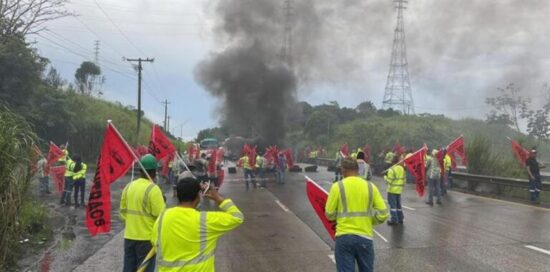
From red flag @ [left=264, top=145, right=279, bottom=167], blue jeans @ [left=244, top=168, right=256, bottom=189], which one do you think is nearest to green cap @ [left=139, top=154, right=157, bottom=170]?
blue jeans @ [left=244, top=168, right=256, bottom=189]

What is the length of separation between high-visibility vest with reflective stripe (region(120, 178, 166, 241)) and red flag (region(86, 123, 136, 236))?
1.04 meters

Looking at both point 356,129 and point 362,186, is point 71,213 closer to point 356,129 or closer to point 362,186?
point 362,186

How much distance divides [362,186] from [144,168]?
2.15 meters

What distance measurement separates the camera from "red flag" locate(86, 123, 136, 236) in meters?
6.24

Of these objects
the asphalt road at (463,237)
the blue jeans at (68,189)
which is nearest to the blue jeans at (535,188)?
the asphalt road at (463,237)

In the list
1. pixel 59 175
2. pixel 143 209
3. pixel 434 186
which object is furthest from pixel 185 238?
pixel 59 175

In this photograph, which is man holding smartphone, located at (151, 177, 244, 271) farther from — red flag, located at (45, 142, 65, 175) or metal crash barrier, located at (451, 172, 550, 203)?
red flag, located at (45, 142, 65, 175)

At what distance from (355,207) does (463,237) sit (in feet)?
17.0

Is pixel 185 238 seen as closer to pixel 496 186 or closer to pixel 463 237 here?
pixel 463 237

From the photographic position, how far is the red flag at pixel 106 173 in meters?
6.24

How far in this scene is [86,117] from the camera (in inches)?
1599

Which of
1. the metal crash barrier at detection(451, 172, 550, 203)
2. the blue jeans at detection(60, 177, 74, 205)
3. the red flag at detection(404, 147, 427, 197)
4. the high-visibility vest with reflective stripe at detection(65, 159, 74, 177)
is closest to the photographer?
the red flag at detection(404, 147, 427, 197)

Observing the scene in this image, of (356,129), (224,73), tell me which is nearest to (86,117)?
(224,73)

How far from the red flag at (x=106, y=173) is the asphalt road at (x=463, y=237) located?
3570mm
